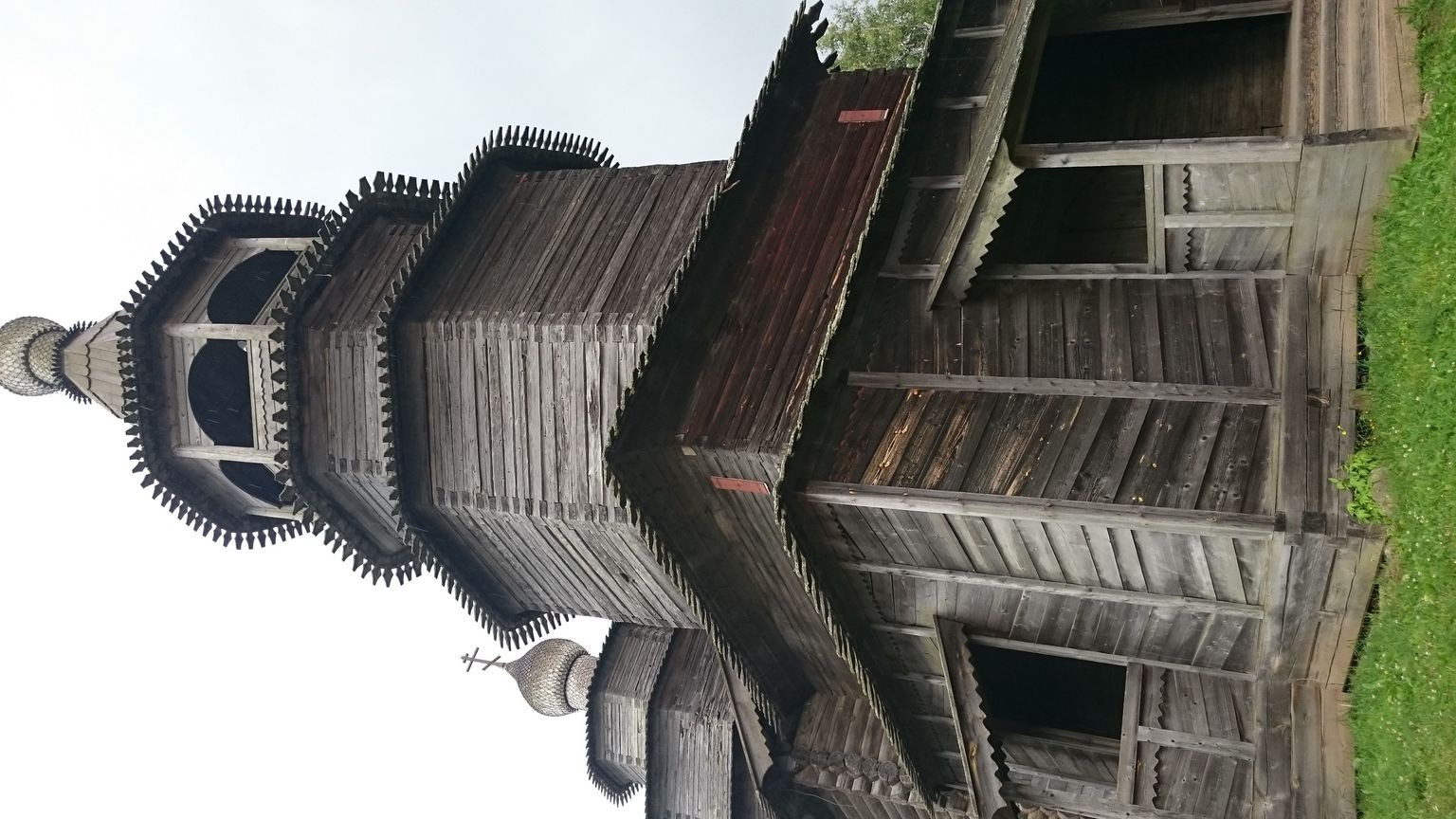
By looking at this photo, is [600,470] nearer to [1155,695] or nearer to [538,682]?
[1155,695]

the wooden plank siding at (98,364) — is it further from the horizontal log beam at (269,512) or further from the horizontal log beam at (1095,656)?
the horizontal log beam at (1095,656)

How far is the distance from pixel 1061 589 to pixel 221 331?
15.0 meters

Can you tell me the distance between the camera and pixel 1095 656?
1267 centimetres

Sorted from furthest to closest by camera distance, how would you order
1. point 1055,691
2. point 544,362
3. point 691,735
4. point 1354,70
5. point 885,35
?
point 885,35 → point 691,735 → point 1055,691 → point 544,362 → point 1354,70

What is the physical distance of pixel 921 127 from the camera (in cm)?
1318

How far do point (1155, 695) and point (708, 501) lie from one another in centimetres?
614

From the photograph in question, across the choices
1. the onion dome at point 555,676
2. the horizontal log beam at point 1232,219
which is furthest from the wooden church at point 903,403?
the onion dome at point 555,676

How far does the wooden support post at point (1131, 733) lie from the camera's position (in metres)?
12.6

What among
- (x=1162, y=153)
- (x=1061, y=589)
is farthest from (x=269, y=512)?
(x=1162, y=153)

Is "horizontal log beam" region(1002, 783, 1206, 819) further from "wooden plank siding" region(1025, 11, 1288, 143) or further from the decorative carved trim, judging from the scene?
the decorative carved trim

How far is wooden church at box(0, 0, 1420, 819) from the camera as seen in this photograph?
10.7 m

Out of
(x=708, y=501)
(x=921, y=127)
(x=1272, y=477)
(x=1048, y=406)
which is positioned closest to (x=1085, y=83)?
(x=921, y=127)

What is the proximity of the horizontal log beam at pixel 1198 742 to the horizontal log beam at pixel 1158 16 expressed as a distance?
8.80 metres

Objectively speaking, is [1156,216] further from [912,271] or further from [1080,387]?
[912,271]
